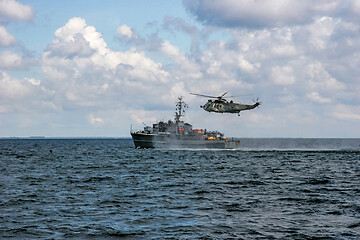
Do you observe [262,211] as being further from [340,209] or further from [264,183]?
[264,183]

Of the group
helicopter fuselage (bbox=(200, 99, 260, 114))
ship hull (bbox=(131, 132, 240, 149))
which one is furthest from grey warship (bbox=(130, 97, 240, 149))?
helicopter fuselage (bbox=(200, 99, 260, 114))

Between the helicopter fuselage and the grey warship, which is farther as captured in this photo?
the grey warship

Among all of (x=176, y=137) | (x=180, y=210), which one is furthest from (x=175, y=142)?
(x=180, y=210)

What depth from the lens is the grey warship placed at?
348ft

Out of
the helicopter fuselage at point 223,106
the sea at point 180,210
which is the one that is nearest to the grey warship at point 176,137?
the helicopter fuselage at point 223,106

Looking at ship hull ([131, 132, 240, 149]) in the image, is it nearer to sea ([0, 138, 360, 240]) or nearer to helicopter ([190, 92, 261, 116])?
helicopter ([190, 92, 261, 116])

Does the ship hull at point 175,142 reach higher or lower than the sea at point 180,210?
higher

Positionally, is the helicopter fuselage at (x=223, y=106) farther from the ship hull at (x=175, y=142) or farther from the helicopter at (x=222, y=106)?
the ship hull at (x=175, y=142)

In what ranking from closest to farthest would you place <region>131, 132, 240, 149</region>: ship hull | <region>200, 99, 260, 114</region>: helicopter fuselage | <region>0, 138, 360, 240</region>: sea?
<region>0, 138, 360, 240</region>: sea, <region>200, 99, 260, 114</region>: helicopter fuselage, <region>131, 132, 240, 149</region>: ship hull

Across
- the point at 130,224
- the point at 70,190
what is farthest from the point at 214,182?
the point at 130,224

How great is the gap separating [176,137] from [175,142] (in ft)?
4.93

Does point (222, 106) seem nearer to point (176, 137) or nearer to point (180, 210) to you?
point (176, 137)

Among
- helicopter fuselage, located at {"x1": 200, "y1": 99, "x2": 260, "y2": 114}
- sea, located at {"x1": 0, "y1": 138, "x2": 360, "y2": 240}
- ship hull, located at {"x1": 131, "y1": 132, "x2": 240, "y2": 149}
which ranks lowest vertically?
sea, located at {"x1": 0, "y1": 138, "x2": 360, "y2": 240}

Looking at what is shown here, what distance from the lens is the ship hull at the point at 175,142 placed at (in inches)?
4163
